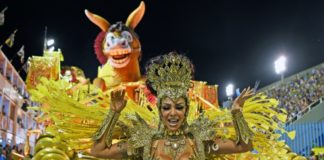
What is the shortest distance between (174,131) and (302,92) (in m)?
18.0

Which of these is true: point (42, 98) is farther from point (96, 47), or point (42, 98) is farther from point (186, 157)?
point (96, 47)

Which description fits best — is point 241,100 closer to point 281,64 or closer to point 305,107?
point 305,107

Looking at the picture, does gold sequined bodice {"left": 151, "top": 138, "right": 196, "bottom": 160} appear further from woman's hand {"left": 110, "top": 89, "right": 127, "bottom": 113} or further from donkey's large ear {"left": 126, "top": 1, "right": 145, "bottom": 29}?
donkey's large ear {"left": 126, "top": 1, "right": 145, "bottom": 29}

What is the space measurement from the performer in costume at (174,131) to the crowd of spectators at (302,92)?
15782 millimetres

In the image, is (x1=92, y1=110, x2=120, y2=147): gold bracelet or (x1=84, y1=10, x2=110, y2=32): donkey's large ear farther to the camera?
(x1=84, y1=10, x2=110, y2=32): donkey's large ear

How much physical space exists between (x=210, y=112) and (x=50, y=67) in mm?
5771

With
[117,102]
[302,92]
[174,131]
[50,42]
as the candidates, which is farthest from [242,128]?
[50,42]

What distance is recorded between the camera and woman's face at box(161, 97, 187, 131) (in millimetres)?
3346

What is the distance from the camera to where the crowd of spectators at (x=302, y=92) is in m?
19.4

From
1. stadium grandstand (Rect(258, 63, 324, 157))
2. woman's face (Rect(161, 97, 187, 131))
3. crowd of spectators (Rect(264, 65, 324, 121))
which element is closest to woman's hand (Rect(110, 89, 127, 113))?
woman's face (Rect(161, 97, 187, 131))

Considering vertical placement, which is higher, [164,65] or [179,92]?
[164,65]

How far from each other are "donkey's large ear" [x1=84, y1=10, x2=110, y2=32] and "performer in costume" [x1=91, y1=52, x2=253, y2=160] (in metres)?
5.00

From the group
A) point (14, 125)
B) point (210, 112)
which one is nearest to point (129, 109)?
point (210, 112)

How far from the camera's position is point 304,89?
66.4 feet
